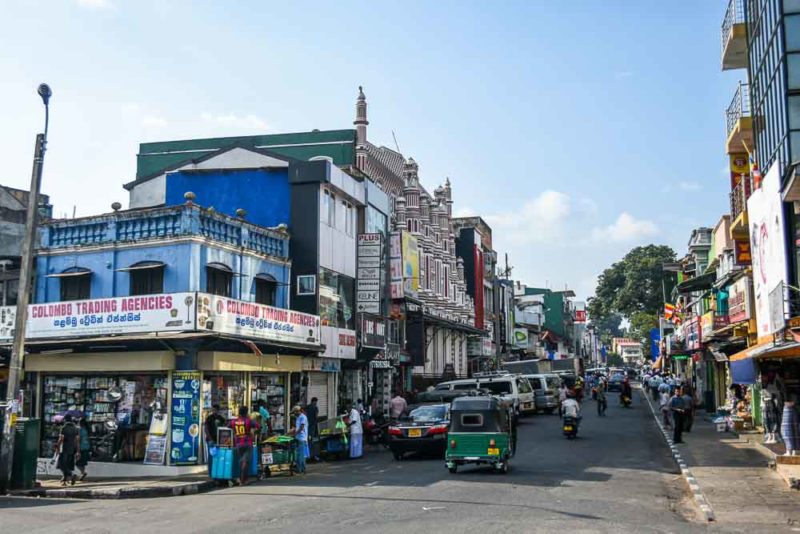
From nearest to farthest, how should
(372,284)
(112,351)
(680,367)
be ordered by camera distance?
(112,351) < (372,284) < (680,367)

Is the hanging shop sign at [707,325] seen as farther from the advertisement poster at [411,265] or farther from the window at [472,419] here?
the window at [472,419]

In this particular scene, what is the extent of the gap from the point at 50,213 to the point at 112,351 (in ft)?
21.0

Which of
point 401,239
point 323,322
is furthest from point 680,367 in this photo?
point 323,322

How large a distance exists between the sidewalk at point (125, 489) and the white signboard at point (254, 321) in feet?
13.1

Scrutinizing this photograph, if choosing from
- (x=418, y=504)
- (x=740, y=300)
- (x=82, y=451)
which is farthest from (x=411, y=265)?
(x=418, y=504)

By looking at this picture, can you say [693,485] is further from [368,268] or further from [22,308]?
[368,268]

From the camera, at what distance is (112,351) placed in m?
21.9

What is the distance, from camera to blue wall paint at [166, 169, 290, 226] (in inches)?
1129

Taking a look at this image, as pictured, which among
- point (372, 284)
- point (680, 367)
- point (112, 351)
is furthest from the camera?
point (680, 367)

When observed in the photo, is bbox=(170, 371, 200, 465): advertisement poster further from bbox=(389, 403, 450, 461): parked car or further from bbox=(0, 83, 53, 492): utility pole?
bbox=(389, 403, 450, 461): parked car

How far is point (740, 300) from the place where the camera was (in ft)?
93.7

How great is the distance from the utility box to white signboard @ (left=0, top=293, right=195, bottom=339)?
3640 millimetres

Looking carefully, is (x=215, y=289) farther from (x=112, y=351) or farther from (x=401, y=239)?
(x=401, y=239)

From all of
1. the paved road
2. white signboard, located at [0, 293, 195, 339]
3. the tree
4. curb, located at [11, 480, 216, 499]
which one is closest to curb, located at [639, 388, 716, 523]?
→ the paved road
